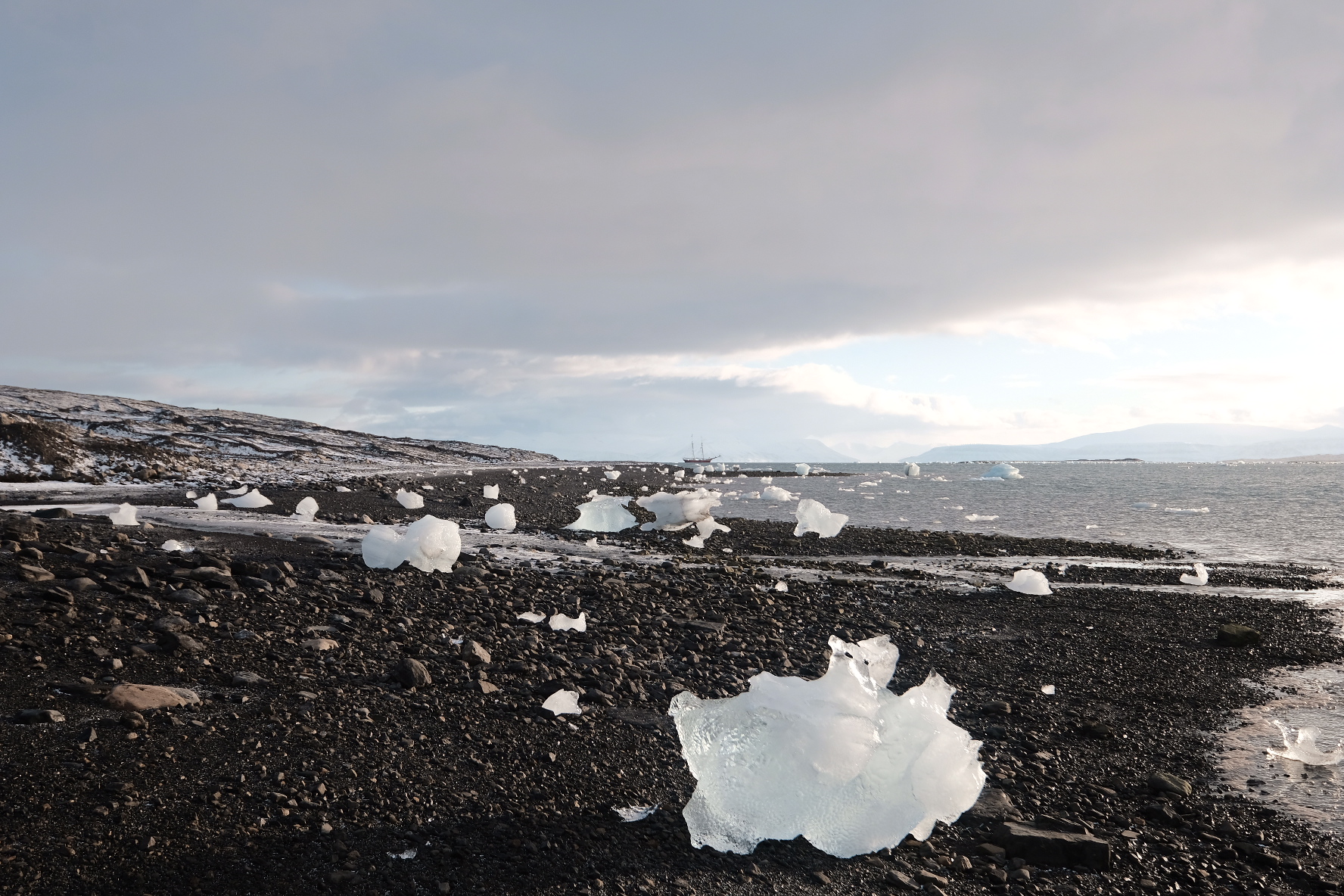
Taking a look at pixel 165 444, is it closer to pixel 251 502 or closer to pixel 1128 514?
pixel 251 502

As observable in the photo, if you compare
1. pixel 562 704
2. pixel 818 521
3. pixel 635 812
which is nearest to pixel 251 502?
pixel 818 521

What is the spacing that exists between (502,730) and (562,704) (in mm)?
633

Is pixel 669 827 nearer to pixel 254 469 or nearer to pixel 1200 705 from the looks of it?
pixel 1200 705

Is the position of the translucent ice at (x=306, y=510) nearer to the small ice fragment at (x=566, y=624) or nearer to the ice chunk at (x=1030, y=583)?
the small ice fragment at (x=566, y=624)

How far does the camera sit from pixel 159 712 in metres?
5.17

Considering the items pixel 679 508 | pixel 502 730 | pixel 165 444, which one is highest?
pixel 165 444

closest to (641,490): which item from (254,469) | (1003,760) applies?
(254,469)

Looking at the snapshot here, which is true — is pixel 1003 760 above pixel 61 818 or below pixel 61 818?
below

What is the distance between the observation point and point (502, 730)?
5.69 meters

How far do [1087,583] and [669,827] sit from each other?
14.0 metres

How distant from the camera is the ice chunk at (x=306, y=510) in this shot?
18.3 metres

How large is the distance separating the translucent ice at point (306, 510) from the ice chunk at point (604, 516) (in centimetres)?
662

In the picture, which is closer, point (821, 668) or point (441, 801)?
point (441, 801)

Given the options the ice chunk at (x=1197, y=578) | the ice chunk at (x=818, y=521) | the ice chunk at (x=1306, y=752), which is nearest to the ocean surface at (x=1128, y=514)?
the ice chunk at (x=1197, y=578)
